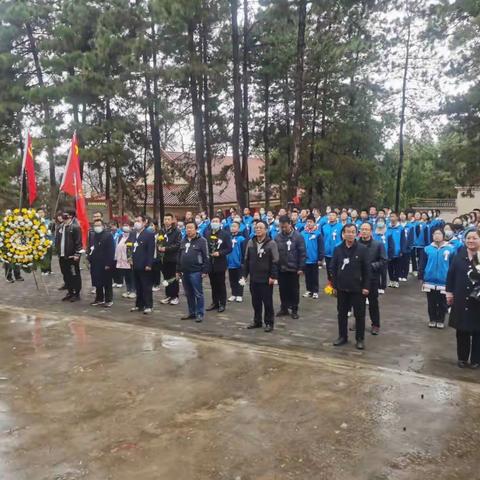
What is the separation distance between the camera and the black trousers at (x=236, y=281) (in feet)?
35.2

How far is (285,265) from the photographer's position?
895cm

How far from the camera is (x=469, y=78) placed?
64.4ft

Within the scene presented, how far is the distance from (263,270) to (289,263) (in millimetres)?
1044

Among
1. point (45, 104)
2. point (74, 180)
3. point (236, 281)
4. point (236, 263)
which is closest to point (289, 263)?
point (236, 263)

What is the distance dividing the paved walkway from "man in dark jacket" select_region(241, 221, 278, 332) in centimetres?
41

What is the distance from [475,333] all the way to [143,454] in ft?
13.6

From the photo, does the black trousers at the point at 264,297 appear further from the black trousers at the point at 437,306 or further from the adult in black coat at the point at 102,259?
the adult in black coat at the point at 102,259

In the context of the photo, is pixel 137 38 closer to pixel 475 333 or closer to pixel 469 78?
pixel 469 78

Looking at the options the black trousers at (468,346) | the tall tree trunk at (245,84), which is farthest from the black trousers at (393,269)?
the tall tree trunk at (245,84)

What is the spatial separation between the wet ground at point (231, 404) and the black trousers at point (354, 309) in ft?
1.08

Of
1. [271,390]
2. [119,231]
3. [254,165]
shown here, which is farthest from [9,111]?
[254,165]

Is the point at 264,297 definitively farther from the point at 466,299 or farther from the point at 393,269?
the point at 393,269

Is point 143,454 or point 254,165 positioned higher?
point 254,165

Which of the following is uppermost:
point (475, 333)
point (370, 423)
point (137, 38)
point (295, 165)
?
point (137, 38)
